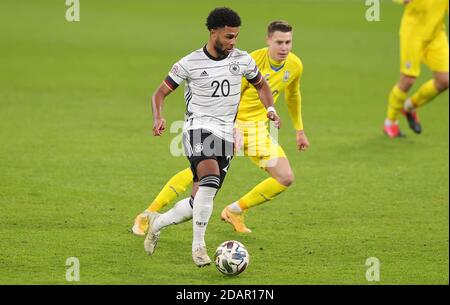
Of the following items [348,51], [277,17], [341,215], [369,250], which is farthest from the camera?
[277,17]

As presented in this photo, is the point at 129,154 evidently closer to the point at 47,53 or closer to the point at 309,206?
the point at 309,206

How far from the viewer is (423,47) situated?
14.2 metres

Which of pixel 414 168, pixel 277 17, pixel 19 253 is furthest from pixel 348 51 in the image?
pixel 19 253

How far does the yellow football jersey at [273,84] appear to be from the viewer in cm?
955

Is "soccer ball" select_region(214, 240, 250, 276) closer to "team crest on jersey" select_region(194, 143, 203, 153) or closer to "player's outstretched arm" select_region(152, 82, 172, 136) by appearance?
"team crest on jersey" select_region(194, 143, 203, 153)

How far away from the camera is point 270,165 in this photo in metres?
9.45

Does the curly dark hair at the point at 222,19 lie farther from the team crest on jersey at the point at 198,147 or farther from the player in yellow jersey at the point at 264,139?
the player in yellow jersey at the point at 264,139

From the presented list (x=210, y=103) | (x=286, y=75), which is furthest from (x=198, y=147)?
(x=286, y=75)

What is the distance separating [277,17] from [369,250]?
15.8 m

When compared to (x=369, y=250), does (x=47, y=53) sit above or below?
above

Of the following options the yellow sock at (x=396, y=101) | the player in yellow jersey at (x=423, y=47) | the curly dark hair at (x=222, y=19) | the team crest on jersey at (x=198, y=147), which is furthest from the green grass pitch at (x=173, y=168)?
the curly dark hair at (x=222, y=19)

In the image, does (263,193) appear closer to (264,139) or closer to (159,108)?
(264,139)

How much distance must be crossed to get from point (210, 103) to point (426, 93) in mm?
6984

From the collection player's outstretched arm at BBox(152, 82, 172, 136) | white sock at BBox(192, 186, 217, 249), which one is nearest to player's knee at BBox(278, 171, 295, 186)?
white sock at BBox(192, 186, 217, 249)
